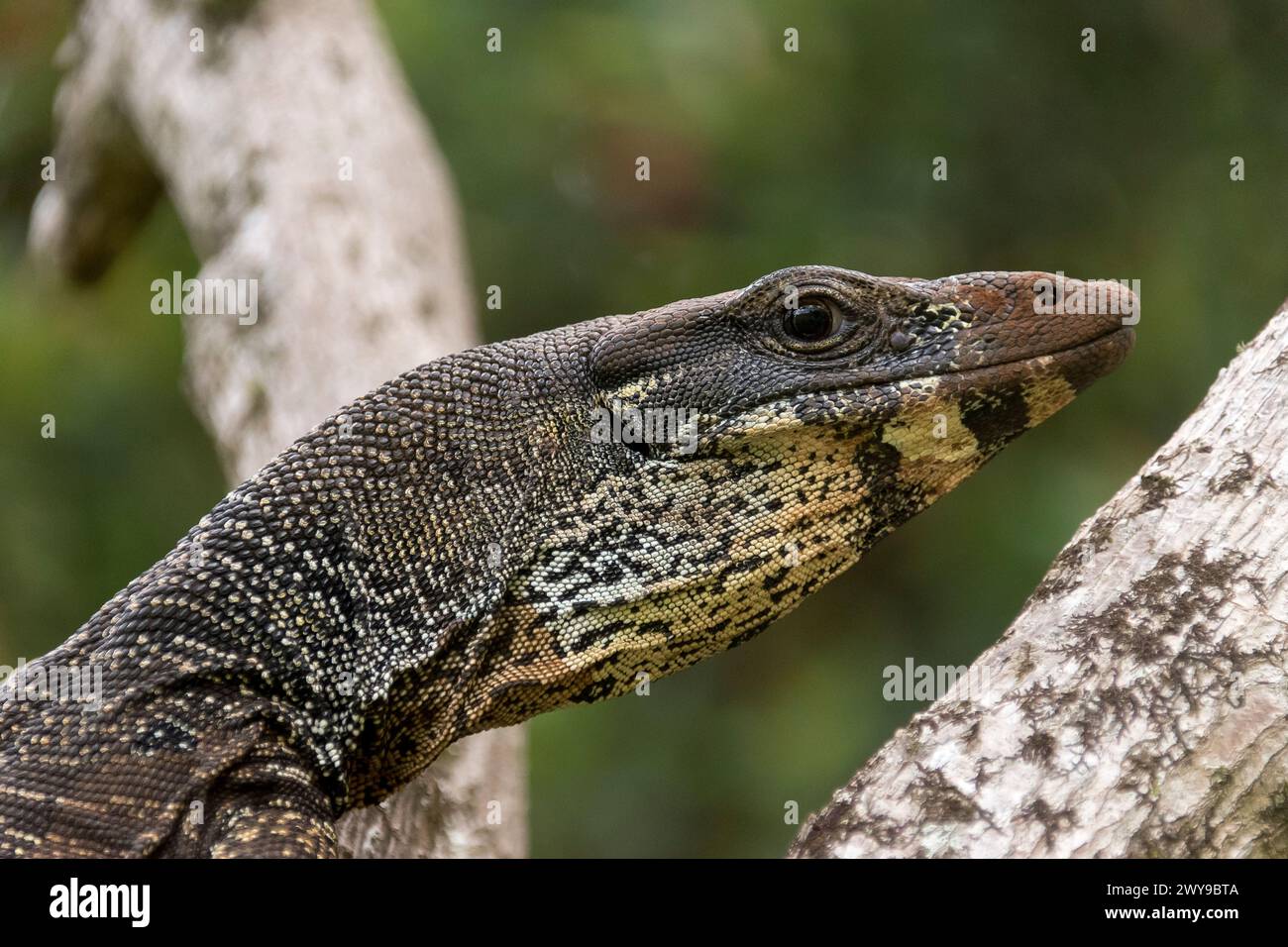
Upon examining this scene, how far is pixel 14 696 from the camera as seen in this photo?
3871mm

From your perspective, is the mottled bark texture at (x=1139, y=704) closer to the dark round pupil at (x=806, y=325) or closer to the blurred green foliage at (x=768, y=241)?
the dark round pupil at (x=806, y=325)

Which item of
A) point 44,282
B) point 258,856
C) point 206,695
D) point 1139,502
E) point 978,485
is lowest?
point 258,856

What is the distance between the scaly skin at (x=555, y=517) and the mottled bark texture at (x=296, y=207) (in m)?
1.09

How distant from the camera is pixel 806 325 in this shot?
4.35m

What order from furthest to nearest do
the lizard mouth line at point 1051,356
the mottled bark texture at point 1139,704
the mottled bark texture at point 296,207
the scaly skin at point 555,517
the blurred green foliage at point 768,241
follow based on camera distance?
the blurred green foliage at point 768,241, the mottled bark texture at point 296,207, the lizard mouth line at point 1051,356, the scaly skin at point 555,517, the mottled bark texture at point 1139,704

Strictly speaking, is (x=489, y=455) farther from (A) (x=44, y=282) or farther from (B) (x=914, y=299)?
(A) (x=44, y=282)

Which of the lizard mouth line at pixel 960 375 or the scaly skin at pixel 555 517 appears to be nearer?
the scaly skin at pixel 555 517

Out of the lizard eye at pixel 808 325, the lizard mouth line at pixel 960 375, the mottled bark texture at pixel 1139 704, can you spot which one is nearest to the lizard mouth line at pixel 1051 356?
the lizard mouth line at pixel 960 375

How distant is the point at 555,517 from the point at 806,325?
1.03 meters

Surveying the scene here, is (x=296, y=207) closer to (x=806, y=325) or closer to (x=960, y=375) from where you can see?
(x=806, y=325)

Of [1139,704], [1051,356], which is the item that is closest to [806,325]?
[1051,356]

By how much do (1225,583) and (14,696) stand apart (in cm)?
336

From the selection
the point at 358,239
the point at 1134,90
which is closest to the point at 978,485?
the point at 1134,90

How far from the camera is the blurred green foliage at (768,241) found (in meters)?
8.56
